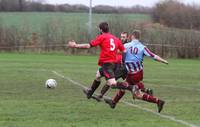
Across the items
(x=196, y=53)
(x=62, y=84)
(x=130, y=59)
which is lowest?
(x=196, y=53)

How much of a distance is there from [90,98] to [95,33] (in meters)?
34.3

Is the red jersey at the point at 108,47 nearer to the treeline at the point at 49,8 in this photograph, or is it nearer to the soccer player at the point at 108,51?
the soccer player at the point at 108,51

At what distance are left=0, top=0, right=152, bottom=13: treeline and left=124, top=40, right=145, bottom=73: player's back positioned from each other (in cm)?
5659

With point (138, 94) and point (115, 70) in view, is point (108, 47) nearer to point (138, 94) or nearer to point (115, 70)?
point (115, 70)

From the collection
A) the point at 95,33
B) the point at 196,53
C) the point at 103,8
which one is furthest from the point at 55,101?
the point at 103,8

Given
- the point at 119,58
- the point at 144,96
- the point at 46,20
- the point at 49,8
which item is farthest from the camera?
the point at 49,8

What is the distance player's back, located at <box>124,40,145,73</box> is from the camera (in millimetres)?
13148

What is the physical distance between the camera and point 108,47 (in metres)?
12.9

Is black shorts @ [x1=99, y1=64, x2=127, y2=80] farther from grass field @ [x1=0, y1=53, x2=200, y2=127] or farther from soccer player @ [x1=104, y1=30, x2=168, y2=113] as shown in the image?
grass field @ [x1=0, y1=53, x2=200, y2=127]

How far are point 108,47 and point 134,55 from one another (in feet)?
2.22

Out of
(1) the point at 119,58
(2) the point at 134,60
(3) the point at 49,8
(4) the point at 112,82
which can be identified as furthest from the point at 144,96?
(3) the point at 49,8

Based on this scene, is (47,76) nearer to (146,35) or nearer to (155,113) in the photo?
(155,113)

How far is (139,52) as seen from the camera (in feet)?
43.1

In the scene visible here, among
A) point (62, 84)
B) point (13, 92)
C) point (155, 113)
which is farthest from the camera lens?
point (62, 84)
